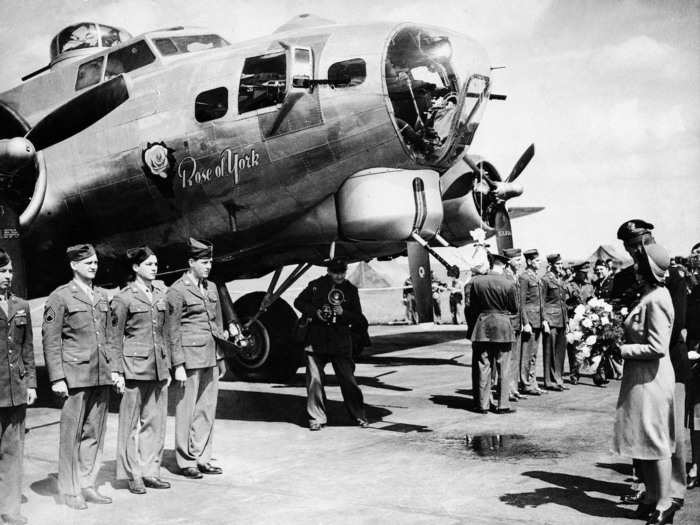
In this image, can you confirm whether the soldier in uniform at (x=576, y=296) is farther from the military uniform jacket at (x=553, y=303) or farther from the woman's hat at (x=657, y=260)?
the woman's hat at (x=657, y=260)

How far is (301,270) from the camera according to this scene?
11.2 m

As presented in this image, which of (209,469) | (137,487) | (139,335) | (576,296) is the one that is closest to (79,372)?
(139,335)

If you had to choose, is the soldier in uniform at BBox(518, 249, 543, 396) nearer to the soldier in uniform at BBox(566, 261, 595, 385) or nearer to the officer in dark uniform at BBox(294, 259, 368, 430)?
the soldier in uniform at BBox(566, 261, 595, 385)

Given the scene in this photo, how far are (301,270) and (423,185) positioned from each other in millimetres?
3049

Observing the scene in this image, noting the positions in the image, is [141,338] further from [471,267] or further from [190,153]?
[471,267]

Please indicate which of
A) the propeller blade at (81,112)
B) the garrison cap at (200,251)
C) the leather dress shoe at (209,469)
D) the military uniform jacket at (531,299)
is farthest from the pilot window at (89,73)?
the military uniform jacket at (531,299)

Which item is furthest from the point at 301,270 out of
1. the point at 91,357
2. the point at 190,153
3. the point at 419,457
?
the point at 91,357

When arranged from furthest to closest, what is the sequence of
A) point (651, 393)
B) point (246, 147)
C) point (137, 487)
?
point (246, 147)
point (137, 487)
point (651, 393)

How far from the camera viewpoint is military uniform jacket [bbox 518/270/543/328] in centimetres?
1122

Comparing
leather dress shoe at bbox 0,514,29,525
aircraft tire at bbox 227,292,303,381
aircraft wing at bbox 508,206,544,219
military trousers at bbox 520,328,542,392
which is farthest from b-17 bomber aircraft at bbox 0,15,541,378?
aircraft wing at bbox 508,206,544,219

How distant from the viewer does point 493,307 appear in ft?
31.5

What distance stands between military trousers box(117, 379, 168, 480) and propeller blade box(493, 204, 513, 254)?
30.2 feet

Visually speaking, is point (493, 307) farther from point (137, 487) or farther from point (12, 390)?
point (12, 390)

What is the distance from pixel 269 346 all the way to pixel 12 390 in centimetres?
727
